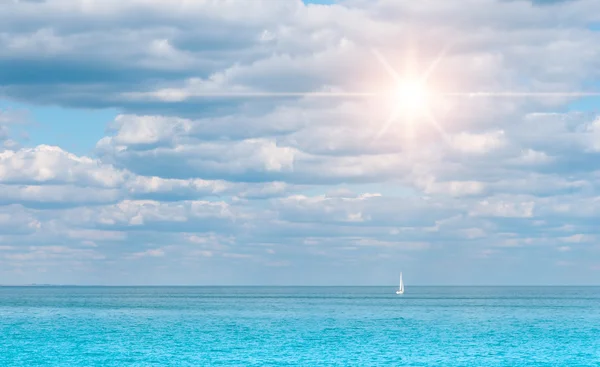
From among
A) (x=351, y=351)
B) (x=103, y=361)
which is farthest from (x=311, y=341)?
(x=103, y=361)

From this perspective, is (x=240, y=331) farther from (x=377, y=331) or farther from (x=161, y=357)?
(x=161, y=357)

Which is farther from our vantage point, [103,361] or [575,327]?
[575,327]

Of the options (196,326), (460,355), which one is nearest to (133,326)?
(196,326)

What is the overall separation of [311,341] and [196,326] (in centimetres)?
3865

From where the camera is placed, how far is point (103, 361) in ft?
297

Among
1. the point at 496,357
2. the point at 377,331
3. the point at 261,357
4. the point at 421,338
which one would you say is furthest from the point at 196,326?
the point at 496,357

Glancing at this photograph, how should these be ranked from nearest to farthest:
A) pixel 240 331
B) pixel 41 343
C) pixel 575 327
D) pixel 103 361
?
pixel 103 361 → pixel 41 343 → pixel 240 331 → pixel 575 327

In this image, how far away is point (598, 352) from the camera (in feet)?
327

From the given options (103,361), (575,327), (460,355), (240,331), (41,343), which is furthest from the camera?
(575,327)

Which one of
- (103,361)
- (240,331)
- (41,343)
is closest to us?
(103,361)

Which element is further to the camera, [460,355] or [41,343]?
[41,343]

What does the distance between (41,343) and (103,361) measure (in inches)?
1005

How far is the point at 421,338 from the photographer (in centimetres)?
11888

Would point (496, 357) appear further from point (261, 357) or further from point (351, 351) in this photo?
point (261, 357)
